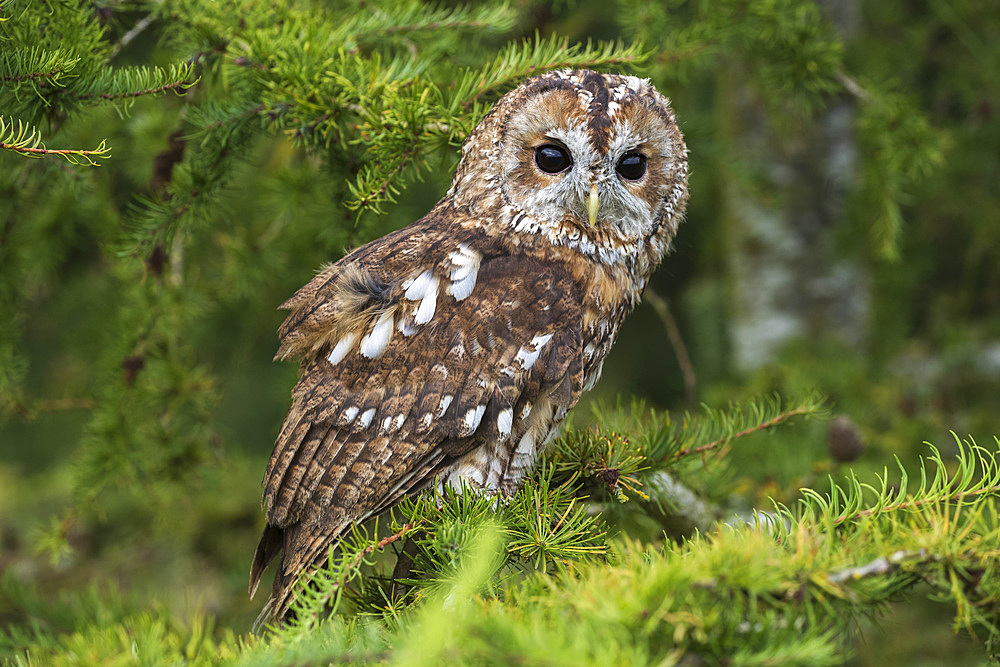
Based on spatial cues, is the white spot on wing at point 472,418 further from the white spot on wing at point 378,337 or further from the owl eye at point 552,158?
the owl eye at point 552,158

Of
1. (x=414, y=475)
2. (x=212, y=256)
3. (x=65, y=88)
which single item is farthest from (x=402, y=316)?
(x=212, y=256)

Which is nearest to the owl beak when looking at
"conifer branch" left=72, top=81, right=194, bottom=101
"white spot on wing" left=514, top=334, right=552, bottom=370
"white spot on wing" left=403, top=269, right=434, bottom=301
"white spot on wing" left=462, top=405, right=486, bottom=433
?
"white spot on wing" left=514, top=334, right=552, bottom=370

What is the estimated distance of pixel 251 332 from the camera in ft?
10.7

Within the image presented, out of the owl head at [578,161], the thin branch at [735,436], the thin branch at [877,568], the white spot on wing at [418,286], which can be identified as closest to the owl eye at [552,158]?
the owl head at [578,161]

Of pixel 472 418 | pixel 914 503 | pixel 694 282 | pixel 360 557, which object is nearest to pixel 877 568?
pixel 914 503

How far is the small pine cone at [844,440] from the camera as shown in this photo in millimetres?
1854

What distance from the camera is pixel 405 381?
168 cm

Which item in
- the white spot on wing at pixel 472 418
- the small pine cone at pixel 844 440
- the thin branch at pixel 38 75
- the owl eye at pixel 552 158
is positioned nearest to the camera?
the thin branch at pixel 38 75

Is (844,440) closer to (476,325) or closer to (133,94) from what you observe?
(476,325)

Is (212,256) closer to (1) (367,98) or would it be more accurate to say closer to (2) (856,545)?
(1) (367,98)

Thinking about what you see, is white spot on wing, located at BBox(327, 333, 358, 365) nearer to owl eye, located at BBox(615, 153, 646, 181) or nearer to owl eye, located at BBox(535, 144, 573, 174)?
owl eye, located at BBox(535, 144, 573, 174)

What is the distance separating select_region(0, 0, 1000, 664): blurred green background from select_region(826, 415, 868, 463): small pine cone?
12 mm

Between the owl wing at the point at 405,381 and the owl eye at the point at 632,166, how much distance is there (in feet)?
1.03

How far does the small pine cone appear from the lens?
6.08ft
